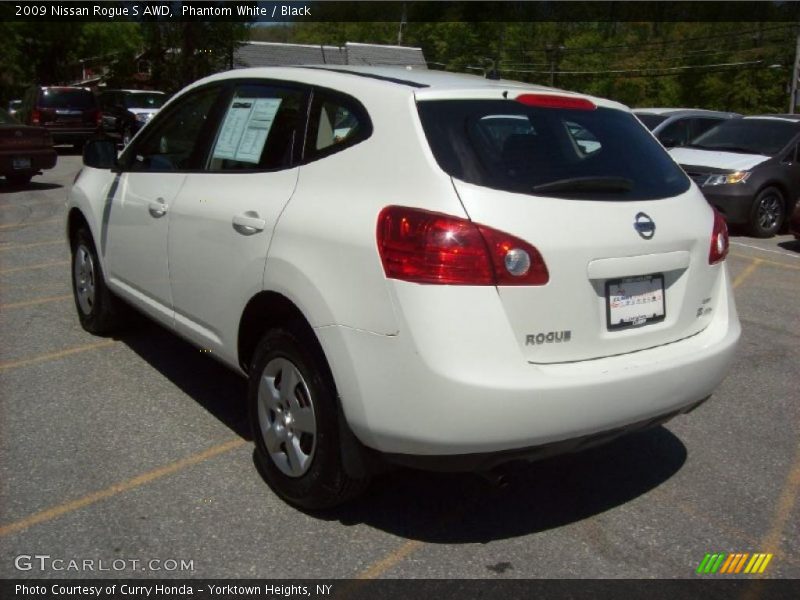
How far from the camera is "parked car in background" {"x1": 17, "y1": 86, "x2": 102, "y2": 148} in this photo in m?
21.5

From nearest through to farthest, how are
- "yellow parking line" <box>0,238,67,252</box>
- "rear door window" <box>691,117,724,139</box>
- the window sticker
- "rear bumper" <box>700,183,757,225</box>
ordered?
the window sticker < "yellow parking line" <box>0,238,67,252</box> < "rear bumper" <box>700,183,757,225</box> < "rear door window" <box>691,117,724,139</box>

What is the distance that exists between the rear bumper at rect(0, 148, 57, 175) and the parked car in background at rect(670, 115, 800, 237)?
33.5 ft

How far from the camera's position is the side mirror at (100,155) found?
16.6 ft

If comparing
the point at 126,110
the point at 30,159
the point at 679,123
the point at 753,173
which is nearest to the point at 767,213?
the point at 753,173

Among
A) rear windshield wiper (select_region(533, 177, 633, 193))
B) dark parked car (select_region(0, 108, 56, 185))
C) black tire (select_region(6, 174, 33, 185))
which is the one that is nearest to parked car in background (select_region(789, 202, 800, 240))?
rear windshield wiper (select_region(533, 177, 633, 193))

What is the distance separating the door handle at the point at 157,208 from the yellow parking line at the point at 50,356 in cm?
146

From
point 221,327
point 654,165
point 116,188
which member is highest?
point 654,165

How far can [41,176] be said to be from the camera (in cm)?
1681

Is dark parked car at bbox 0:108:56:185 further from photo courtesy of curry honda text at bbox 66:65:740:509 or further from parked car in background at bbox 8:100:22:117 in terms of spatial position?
parked car in background at bbox 8:100:22:117

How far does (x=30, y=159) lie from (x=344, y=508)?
41.0ft

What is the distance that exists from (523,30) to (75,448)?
85.5m

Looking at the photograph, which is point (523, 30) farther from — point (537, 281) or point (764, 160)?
point (537, 281)

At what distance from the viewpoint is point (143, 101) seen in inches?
914

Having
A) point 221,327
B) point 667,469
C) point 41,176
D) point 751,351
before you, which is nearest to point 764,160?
point 751,351
